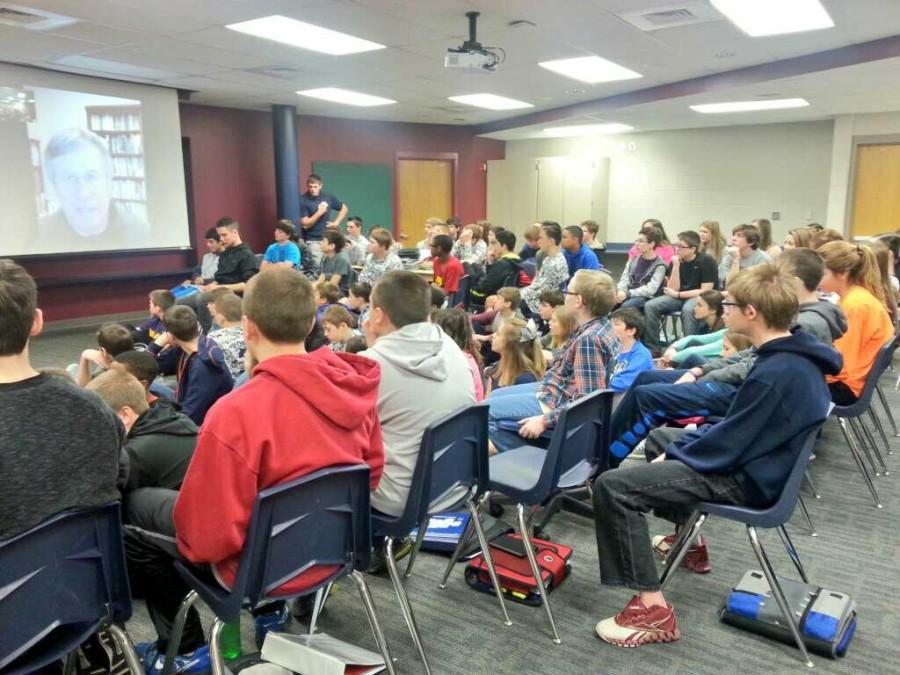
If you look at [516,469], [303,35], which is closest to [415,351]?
[516,469]

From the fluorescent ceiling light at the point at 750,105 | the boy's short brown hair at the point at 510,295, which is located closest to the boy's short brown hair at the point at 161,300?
the boy's short brown hair at the point at 510,295

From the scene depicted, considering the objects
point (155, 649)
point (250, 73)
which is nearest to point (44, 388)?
point (155, 649)

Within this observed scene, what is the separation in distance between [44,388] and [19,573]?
372 millimetres

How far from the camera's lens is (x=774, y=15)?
16.7ft

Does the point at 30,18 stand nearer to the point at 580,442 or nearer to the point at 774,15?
the point at 580,442

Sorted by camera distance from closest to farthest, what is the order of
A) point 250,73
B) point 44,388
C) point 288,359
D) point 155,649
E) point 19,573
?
point 19,573 < point 44,388 < point 288,359 < point 155,649 < point 250,73

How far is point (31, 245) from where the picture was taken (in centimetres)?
711

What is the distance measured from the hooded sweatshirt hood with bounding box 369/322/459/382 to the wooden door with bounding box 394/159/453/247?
9238 millimetres

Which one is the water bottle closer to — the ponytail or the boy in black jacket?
the ponytail

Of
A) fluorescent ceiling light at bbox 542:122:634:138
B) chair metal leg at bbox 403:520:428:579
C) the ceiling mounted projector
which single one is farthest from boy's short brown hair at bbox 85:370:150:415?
fluorescent ceiling light at bbox 542:122:634:138

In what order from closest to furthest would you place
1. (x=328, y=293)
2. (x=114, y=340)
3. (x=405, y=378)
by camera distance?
(x=405, y=378), (x=114, y=340), (x=328, y=293)

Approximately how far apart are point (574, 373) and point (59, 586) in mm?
1979

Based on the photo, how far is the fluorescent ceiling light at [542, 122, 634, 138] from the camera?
34.7 ft

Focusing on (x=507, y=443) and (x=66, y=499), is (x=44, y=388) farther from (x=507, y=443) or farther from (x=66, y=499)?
(x=507, y=443)
